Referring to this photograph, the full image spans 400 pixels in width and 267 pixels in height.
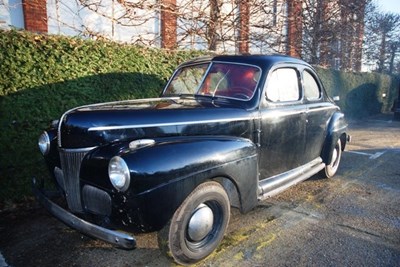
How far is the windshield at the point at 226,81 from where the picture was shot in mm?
3607

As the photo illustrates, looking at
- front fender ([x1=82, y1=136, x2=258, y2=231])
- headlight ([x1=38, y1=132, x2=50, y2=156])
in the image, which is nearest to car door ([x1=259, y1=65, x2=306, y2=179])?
front fender ([x1=82, y1=136, x2=258, y2=231])

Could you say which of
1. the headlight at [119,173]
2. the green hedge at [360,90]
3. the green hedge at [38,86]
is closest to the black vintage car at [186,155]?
the headlight at [119,173]

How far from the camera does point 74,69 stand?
15.7 ft

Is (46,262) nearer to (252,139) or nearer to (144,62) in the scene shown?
(252,139)

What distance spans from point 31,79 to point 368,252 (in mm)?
4590

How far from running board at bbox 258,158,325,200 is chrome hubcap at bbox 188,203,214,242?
757mm

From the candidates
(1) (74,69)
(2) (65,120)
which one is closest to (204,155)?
(2) (65,120)

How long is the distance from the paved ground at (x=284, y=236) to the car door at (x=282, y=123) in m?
0.60

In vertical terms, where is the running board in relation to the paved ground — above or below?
above

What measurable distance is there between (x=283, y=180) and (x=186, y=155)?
66.2 inches

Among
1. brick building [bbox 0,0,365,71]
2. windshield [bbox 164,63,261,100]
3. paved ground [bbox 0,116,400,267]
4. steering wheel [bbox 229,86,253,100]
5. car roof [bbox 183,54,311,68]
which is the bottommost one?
paved ground [bbox 0,116,400,267]

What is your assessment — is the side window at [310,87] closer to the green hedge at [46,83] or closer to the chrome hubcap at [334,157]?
the chrome hubcap at [334,157]

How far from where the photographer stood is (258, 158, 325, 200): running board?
347 cm

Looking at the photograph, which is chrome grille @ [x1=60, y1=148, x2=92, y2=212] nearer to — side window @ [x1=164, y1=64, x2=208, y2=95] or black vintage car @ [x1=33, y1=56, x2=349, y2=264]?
black vintage car @ [x1=33, y1=56, x2=349, y2=264]
